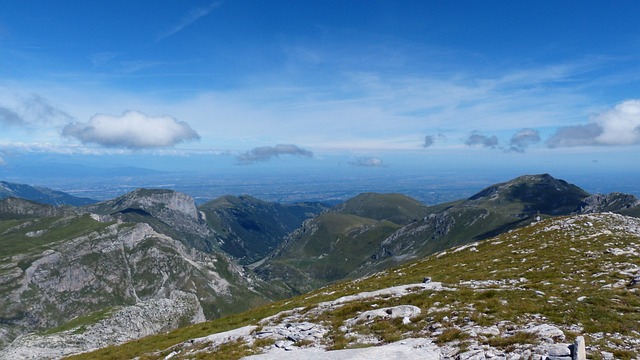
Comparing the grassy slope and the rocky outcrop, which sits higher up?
the grassy slope

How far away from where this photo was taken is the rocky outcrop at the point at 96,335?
340 feet

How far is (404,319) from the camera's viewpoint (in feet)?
73.9

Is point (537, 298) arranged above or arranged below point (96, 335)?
above

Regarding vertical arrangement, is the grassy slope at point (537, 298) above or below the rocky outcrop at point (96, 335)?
above

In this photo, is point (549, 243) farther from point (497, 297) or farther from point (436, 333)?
point (436, 333)

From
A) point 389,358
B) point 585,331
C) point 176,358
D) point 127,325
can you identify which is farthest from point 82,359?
point 127,325

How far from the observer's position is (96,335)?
125m

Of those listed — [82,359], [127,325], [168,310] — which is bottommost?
[168,310]

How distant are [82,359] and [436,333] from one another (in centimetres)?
4060

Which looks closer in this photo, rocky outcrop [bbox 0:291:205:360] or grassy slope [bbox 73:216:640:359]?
grassy slope [bbox 73:216:640:359]

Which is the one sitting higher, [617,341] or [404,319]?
[617,341]

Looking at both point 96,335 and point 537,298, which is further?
point 96,335

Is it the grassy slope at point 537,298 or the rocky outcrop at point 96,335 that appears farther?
the rocky outcrop at point 96,335

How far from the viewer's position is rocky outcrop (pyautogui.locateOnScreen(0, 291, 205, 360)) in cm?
10362
